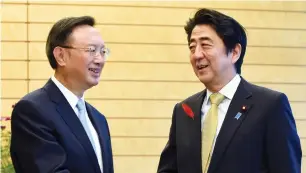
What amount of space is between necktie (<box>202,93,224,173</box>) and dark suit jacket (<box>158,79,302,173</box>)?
0.03m

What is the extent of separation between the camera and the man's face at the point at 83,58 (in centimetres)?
360

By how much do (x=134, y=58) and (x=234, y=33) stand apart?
16.3ft

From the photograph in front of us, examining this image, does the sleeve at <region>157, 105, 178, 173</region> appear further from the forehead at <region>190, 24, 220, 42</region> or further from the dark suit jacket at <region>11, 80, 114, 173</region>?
the forehead at <region>190, 24, 220, 42</region>

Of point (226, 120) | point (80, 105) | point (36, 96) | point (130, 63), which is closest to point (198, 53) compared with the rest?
point (226, 120)

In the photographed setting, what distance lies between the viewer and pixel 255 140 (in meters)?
3.32

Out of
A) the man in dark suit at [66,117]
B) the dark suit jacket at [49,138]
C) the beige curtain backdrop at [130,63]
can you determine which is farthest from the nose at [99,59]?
the beige curtain backdrop at [130,63]

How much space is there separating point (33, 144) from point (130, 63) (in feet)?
17.2

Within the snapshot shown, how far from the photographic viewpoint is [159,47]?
27.9 feet

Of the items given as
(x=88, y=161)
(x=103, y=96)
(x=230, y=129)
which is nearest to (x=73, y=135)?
(x=88, y=161)

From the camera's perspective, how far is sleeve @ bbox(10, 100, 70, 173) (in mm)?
3252

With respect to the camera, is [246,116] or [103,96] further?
[103,96]

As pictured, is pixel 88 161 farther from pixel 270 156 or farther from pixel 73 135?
pixel 270 156

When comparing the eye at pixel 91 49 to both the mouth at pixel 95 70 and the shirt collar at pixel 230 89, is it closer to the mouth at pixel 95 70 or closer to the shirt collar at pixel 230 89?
the mouth at pixel 95 70

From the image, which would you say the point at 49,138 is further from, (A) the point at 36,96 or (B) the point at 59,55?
(B) the point at 59,55
